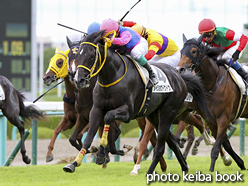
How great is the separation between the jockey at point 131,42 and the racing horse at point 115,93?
0.32 feet

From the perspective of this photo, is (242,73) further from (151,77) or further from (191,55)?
(151,77)

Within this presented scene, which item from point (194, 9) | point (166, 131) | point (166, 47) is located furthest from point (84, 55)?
point (194, 9)

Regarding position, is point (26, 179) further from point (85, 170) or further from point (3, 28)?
point (3, 28)

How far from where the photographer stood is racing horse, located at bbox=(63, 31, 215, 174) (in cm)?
376

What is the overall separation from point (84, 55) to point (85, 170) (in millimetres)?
2243

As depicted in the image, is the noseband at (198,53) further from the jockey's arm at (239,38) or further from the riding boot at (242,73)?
the riding boot at (242,73)

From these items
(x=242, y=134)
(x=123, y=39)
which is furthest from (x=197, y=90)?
(x=242, y=134)

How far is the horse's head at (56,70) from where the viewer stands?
18.3 ft

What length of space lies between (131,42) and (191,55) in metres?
1.07

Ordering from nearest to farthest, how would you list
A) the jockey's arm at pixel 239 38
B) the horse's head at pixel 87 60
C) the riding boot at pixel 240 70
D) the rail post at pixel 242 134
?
1. the horse's head at pixel 87 60
2. the jockey's arm at pixel 239 38
3. the riding boot at pixel 240 70
4. the rail post at pixel 242 134

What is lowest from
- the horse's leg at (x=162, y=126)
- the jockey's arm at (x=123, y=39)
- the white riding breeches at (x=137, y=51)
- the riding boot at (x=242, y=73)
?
the horse's leg at (x=162, y=126)

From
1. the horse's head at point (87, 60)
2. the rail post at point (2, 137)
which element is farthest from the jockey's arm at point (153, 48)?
the rail post at point (2, 137)

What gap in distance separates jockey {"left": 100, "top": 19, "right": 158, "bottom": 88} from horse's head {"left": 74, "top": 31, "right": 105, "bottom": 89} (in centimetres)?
39

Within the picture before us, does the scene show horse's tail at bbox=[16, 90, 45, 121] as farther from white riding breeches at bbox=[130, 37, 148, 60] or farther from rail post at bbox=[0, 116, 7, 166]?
white riding breeches at bbox=[130, 37, 148, 60]
